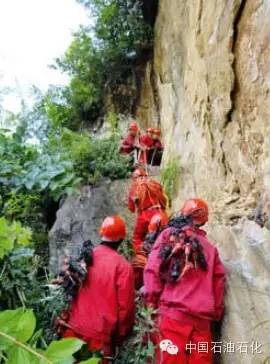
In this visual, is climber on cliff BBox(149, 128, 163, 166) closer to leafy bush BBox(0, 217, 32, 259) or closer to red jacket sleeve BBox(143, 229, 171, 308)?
red jacket sleeve BBox(143, 229, 171, 308)

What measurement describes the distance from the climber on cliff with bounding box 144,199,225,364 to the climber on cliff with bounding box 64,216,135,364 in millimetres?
346

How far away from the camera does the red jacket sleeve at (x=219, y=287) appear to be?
14.3 ft

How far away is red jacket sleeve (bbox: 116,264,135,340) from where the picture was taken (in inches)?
188

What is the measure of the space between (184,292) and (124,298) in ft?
2.49

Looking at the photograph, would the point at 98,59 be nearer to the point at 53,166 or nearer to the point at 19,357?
the point at 53,166

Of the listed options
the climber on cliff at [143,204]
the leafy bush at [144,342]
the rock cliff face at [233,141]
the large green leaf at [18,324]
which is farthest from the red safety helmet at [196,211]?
the large green leaf at [18,324]

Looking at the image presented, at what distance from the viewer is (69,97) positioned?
12.8m

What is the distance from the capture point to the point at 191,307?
414 cm

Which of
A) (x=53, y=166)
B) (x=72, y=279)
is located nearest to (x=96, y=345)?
(x=72, y=279)

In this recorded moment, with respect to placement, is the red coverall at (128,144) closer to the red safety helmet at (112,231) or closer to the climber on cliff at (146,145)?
the climber on cliff at (146,145)

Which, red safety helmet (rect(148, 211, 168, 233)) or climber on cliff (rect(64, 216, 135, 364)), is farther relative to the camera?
red safety helmet (rect(148, 211, 168, 233))

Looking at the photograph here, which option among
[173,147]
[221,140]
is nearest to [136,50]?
[173,147]

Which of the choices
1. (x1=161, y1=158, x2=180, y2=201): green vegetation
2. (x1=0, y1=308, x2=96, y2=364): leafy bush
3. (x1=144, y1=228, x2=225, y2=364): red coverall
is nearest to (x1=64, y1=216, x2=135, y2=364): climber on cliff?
(x1=144, y1=228, x2=225, y2=364): red coverall

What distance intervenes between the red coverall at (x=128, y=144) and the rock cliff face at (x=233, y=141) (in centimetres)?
151
